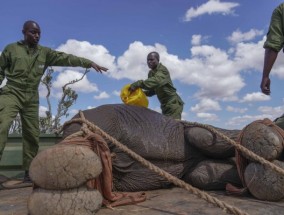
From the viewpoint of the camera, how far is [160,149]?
114 inches

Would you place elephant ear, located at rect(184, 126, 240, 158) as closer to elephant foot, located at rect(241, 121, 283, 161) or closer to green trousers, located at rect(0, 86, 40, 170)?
elephant foot, located at rect(241, 121, 283, 161)

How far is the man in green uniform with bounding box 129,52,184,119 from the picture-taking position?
5648mm

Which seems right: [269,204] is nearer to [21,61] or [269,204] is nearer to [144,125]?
[144,125]

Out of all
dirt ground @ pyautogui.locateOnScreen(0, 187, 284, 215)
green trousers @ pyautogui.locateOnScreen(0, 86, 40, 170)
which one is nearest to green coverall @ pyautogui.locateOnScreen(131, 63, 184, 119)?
green trousers @ pyautogui.locateOnScreen(0, 86, 40, 170)

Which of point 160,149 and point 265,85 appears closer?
point 160,149

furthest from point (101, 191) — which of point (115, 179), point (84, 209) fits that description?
point (115, 179)

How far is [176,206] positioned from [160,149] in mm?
703

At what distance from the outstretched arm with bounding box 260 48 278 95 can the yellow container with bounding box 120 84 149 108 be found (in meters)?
1.44

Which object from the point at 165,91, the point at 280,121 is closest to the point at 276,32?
the point at 280,121

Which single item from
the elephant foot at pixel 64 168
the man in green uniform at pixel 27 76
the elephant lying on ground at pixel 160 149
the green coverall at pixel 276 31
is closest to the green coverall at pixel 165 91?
the man in green uniform at pixel 27 76

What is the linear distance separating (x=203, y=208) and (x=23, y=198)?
56.2 inches

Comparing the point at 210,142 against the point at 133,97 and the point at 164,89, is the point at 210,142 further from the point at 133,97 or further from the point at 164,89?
the point at 164,89

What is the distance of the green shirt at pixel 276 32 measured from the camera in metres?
3.01

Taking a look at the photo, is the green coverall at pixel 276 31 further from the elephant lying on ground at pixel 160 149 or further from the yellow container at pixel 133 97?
the yellow container at pixel 133 97
